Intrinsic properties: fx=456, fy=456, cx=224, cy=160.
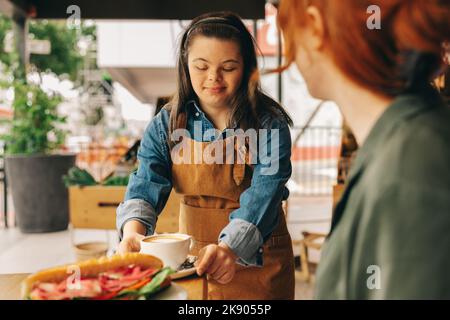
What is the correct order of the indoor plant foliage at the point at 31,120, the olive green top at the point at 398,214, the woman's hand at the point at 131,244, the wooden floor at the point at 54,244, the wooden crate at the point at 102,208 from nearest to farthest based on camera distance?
the olive green top at the point at 398,214 < the woman's hand at the point at 131,244 < the wooden crate at the point at 102,208 < the wooden floor at the point at 54,244 < the indoor plant foliage at the point at 31,120

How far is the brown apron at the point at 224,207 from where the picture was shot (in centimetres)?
142

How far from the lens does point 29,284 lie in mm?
853

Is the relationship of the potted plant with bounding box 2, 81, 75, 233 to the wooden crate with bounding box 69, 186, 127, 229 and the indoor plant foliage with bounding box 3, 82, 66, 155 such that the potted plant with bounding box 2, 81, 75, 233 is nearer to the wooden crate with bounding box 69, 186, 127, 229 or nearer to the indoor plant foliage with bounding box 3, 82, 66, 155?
the indoor plant foliage with bounding box 3, 82, 66, 155

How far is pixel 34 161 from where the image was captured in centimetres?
500

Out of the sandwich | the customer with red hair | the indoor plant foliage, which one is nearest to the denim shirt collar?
the sandwich

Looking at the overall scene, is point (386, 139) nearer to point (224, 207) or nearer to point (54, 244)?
point (224, 207)

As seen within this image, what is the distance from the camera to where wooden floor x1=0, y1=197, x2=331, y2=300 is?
389 cm

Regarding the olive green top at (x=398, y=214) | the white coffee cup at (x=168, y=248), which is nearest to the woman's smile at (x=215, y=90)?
the white coffee cup at (x=168, y=248)

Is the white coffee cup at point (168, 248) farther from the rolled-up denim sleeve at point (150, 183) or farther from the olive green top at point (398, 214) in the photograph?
the olive green top at point (398, 214)

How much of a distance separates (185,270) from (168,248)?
72 millimetres

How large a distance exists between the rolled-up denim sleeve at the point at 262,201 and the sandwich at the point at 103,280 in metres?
0.28

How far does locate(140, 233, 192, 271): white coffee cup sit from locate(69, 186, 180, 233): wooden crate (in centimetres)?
A: 214

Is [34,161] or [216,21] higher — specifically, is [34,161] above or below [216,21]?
below

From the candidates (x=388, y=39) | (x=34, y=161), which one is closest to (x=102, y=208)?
(x=34, y=161)
